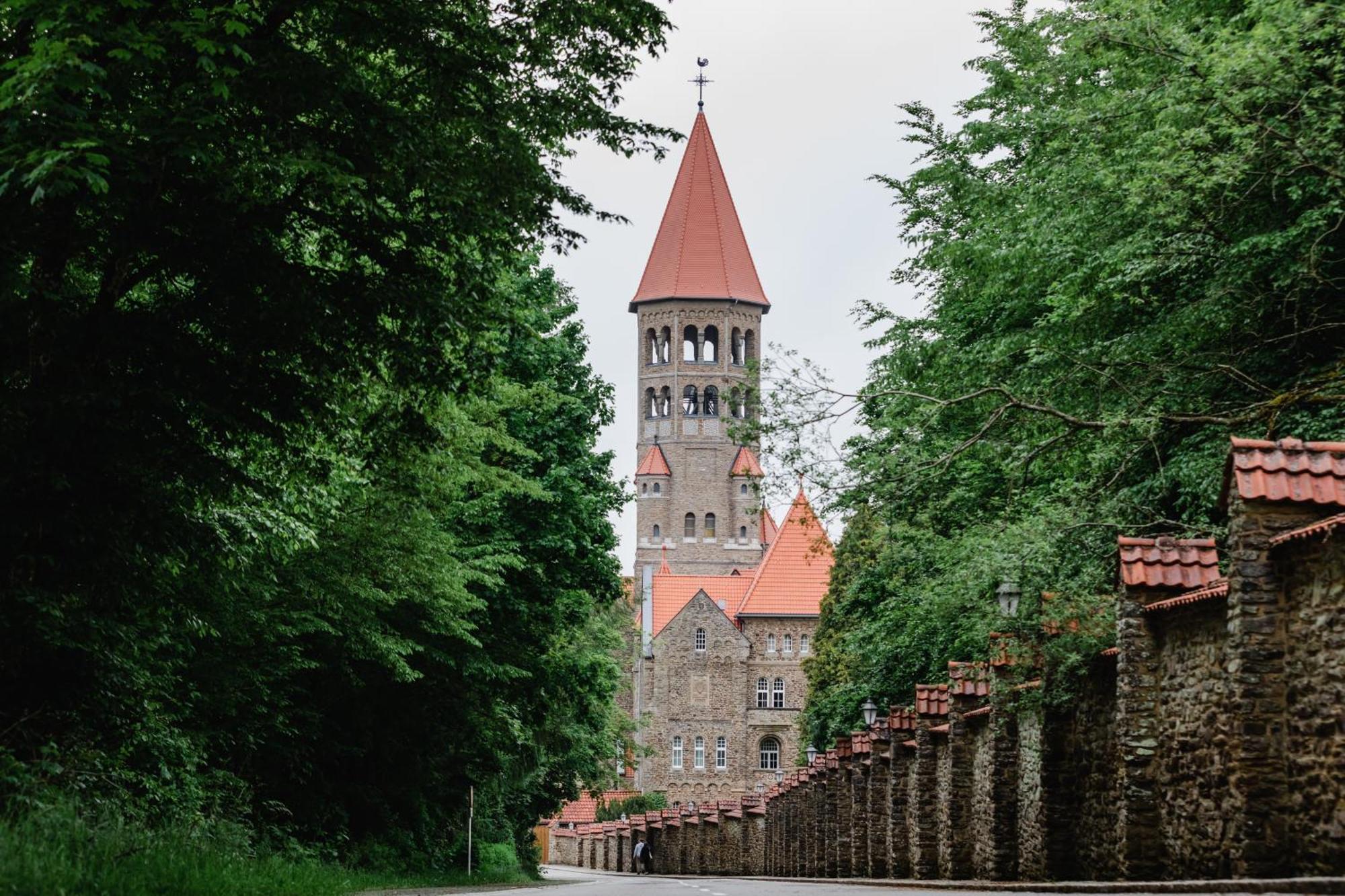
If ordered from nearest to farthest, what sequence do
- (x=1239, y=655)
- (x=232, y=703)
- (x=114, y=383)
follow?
(x=1239, y=655) → (x=114, y=383) → (x=232, y=703)

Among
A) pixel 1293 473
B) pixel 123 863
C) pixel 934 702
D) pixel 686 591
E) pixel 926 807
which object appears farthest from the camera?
pixel 686 591

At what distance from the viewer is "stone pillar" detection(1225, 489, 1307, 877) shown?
12078 mm

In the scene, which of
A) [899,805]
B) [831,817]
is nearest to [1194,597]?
[899,805]

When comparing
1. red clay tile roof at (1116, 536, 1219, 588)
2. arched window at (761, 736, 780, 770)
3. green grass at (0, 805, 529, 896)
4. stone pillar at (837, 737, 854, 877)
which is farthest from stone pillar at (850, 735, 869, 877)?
arched window at (761, 736, 780, 770)

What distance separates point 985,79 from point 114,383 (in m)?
25.2

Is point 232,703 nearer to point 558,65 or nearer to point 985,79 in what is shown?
point 558,65

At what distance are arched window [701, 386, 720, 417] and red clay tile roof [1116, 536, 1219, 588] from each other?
11613 centimetres

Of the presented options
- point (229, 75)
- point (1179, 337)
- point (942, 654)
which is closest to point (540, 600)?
point (942, 654)

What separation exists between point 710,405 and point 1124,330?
10693 centimetres

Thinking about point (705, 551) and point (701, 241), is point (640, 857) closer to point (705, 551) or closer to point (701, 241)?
point (705, 551)

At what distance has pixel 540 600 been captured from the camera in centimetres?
3416

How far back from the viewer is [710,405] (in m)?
132

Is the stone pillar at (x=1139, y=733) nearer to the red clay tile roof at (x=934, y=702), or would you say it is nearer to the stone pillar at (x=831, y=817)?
the red clay tile roof at (x=934, y=702)

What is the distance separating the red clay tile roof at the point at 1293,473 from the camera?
39.3 ft
